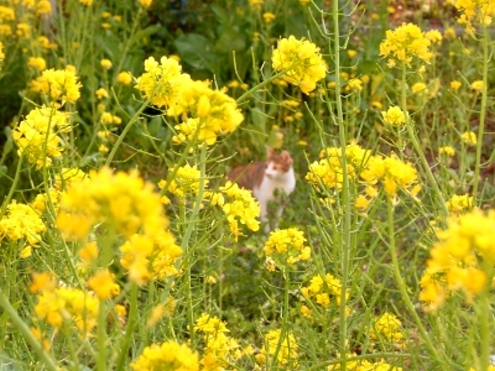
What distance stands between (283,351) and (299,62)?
2.13 ft

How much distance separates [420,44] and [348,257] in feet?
2.00

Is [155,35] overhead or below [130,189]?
below

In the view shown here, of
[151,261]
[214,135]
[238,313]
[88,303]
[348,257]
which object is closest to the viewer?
[88,303]

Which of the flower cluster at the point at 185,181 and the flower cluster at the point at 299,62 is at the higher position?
the flower cluster at the point at 299,62

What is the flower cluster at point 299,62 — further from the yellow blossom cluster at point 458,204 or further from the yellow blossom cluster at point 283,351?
the yellow blossom cluster at point 458,204

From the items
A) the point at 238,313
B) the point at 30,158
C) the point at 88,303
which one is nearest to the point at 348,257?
the point at 30,158

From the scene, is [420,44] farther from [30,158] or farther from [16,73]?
[16,73]

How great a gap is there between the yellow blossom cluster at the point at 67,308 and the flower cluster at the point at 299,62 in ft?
2.09

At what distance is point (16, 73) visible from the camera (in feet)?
16.8

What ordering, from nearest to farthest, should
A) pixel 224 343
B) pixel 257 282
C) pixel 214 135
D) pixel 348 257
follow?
pixel 214 135 < pixel 348 257 < pixel 224 343 < pixel 257 282

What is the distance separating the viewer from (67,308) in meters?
1.11

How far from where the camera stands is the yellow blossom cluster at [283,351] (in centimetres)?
177

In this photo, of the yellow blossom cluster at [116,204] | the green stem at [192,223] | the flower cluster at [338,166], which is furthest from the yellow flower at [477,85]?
the yellow blossom cluster at [116,204]

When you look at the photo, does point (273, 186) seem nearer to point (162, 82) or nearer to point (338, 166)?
point (338, 166)
